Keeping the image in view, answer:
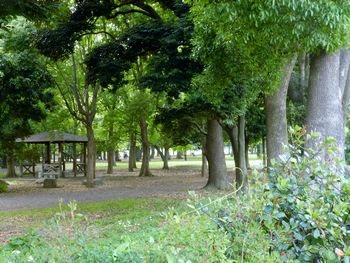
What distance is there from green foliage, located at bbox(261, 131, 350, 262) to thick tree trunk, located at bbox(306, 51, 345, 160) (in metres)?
2.91

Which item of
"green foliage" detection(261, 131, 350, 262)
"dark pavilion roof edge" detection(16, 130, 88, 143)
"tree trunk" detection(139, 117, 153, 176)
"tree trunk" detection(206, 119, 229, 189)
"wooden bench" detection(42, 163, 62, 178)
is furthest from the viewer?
"tree trunk" detection(139, 117, 153, 176)

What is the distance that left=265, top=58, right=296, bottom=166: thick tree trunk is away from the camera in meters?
7.94

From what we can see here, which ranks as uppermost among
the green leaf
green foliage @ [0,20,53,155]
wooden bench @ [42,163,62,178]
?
green foliage @ [0,20,53,155]

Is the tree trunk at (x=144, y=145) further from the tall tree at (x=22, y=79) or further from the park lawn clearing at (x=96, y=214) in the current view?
the park lawn clearing at (x=96, y=214)

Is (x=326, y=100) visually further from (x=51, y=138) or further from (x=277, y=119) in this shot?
(x=51, y=138)

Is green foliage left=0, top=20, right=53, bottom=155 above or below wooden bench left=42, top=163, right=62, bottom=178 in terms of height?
above

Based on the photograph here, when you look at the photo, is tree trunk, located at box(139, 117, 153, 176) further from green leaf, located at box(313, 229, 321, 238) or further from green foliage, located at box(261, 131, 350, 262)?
green leaf, located at box(313, 229, 321, 238)

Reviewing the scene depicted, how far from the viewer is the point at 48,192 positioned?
17422 millimetres

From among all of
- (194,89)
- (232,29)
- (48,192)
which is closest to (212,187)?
(194,89)

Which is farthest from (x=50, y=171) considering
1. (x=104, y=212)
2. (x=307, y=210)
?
(x=307, y=210)

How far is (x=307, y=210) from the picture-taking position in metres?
2.56

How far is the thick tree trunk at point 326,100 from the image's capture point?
5.76 meters

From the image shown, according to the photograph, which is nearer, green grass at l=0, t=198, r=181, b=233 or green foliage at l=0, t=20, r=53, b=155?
green grass at l=0, t=198, r=181, b=233

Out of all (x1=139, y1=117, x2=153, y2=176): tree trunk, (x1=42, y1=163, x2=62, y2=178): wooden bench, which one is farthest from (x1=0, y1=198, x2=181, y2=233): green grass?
(x1=139, y1=117, x2=153, y2=176): tree trunk
